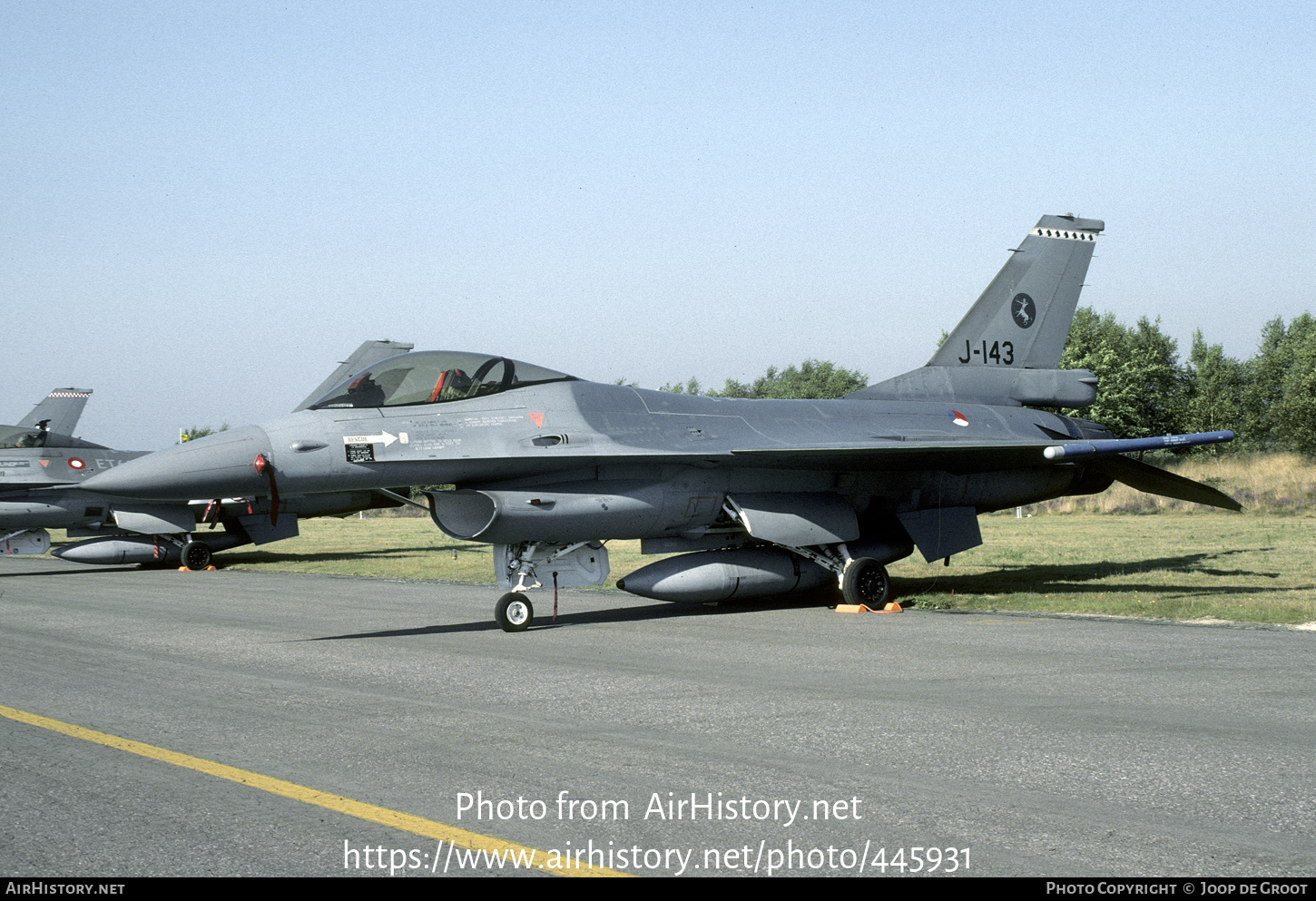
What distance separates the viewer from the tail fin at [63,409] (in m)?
29.3

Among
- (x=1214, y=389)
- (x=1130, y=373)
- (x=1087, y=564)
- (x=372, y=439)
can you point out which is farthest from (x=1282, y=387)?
(x=372, y=439)

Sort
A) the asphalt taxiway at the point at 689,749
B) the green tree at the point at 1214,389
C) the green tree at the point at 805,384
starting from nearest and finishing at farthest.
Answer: the asphalt taxiway at the point at 689,749 < the green tree at the point at 1214,389 < the green tree at the point at 805,384

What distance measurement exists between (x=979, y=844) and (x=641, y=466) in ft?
29.4

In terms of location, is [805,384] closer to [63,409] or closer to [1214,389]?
[1214,389]

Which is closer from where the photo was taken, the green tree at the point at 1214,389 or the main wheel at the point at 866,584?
the main wheel at the point at 866,584

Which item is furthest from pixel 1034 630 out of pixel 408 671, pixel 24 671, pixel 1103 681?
pixel 24 671

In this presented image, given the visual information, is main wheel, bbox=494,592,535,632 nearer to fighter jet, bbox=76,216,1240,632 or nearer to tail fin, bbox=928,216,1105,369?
fighter jet, bbox=76,216,1240,632

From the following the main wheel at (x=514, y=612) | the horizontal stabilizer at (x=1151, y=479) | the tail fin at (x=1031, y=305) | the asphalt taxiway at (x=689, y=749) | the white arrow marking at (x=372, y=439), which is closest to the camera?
the asphalt taxiway at (x=689, y=749)

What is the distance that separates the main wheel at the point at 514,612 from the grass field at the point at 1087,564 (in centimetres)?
526

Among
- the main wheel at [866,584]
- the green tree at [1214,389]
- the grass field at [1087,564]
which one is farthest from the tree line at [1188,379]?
the main wheel at [866,584]

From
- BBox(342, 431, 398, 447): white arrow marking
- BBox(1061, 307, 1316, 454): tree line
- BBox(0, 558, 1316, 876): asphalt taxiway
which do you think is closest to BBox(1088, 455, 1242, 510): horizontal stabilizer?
BBox(0, 558, 1316, 876): asphalt taxiway

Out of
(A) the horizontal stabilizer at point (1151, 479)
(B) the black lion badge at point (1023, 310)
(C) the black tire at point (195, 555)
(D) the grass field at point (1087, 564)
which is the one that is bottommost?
(C) the black tire at point (195, 555)

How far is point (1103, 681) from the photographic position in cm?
802

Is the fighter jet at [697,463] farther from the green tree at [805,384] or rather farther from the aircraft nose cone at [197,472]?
the green tree at [805,384]
